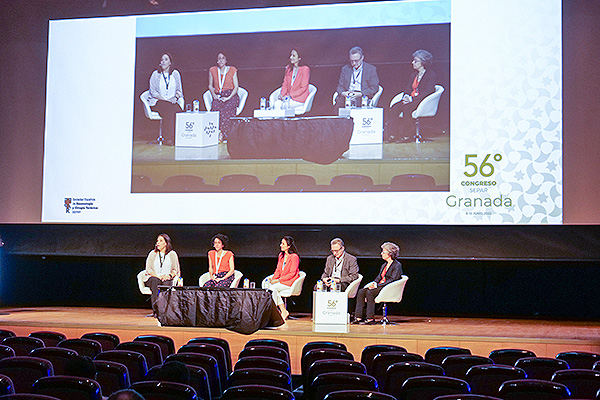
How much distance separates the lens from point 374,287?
7.94 metres

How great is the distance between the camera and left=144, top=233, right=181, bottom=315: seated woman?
8.55m

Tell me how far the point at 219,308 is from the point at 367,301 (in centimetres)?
176

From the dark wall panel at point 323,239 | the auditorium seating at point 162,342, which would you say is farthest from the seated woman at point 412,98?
the auditorium seating at point 162,342

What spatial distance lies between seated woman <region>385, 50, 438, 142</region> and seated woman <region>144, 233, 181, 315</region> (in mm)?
3033

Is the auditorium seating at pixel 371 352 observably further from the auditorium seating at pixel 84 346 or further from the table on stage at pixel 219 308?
the table on stage at pixel 219 308

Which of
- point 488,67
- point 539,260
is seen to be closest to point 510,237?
point 539,260

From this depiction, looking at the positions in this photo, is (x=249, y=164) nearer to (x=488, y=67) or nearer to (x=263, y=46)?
(x=263, y=46)

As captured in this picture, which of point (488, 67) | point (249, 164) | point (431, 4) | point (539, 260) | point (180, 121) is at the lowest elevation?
point (539, 260)

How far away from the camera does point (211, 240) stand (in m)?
9.18

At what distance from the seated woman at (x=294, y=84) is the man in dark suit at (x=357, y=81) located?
45 cm

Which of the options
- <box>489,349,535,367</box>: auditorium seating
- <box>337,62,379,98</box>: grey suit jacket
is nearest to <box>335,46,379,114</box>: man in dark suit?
<box>337,62,379,98</box>: grey suit jacket

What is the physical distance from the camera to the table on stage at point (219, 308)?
283 inches

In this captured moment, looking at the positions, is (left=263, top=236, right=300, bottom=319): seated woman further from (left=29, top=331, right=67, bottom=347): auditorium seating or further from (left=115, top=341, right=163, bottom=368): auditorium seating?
(left=115, top=341, right=163, bottom=368): auditorium seating

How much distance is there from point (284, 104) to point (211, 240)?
2.04 metres
